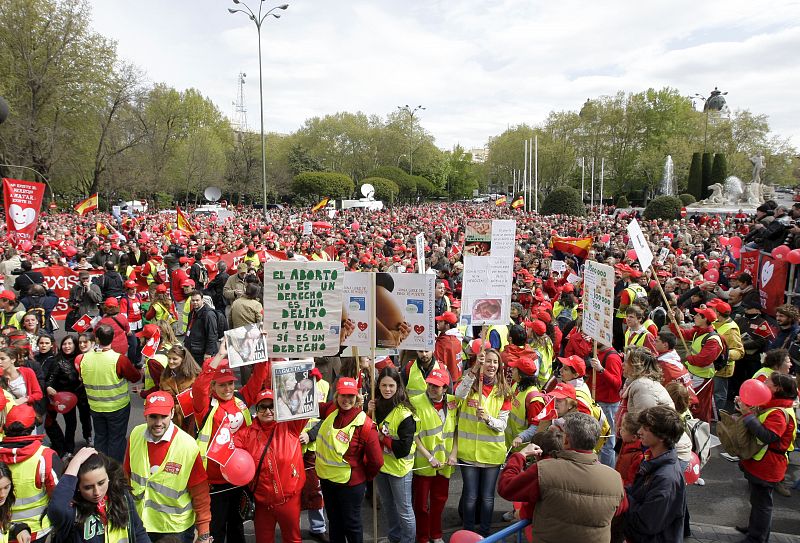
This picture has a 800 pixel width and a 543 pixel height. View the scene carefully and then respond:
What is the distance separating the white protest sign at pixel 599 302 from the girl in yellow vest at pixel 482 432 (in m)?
1.54

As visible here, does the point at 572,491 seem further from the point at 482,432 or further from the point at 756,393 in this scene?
the point at 756,393

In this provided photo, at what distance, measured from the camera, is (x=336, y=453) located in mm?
4082

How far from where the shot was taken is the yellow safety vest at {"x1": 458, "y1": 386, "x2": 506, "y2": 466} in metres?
4.58

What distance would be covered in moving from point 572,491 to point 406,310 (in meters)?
2.71

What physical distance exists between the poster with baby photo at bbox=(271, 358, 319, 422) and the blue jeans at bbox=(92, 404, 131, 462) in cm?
268

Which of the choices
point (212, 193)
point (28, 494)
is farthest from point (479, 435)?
point (212, 193)

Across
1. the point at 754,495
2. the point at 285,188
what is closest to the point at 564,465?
the point at 754,495

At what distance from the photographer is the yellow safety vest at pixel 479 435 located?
4.58m

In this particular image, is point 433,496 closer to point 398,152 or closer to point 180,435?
point 180,435

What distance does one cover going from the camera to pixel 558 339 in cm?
747

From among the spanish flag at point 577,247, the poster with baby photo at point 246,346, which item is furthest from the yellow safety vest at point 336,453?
the spanish flag at point 577,247

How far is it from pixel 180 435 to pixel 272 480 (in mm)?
720

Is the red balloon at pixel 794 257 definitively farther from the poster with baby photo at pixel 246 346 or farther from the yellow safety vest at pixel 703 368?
the poster with baby photo at pixel 246 346

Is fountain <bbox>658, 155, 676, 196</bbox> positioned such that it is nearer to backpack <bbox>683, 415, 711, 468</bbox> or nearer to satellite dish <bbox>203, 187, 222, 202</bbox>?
satellite dish <bbox>203, 187, 222, 202</bbox>
